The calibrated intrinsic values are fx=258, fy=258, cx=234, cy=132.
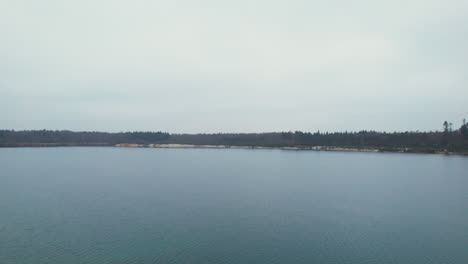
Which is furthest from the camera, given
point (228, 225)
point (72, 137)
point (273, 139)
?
point (72, 137)

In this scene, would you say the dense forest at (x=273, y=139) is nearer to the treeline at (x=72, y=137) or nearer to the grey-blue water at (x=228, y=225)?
the treeline at (x=72, y=137)

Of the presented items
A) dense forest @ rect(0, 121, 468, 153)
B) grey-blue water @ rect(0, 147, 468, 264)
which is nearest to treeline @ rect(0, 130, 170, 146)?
dense forest @ rect(0, 121, 468, 153)

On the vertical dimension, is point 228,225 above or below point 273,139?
below

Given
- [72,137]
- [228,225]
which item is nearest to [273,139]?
[72,137]

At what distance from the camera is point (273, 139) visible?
14788cm

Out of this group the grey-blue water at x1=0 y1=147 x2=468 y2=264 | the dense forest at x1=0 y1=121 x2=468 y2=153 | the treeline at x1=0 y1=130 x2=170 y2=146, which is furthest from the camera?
the treeline at x1=0 y1=130 x2=170 y2=146

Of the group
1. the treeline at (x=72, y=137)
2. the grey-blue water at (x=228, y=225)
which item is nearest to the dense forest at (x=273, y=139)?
the treeline at (x=72, y=137)

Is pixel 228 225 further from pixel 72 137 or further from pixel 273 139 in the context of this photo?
pixel 72 137

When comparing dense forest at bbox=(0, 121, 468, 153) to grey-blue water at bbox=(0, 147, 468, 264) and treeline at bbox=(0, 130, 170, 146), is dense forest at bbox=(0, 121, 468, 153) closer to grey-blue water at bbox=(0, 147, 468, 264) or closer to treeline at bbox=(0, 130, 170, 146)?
treeline at bbox=(0, 130, 170, 146)

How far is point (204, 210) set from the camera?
1848cm

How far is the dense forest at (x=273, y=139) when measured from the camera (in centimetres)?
10007

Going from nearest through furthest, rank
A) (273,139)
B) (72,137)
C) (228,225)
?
(228,225), (273,139), (72,137)

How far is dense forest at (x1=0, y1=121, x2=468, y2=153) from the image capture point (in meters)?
100

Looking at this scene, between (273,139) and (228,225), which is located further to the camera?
(273,139)
